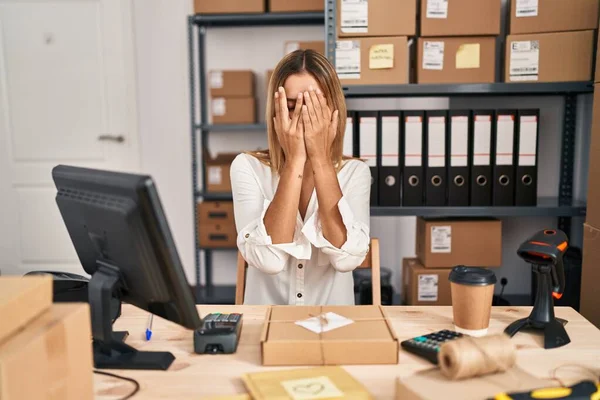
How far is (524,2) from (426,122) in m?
A: 0.58

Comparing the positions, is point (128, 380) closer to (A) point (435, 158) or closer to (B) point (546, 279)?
(B) point (546, 279)

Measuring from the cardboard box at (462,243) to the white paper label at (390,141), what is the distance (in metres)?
0.30

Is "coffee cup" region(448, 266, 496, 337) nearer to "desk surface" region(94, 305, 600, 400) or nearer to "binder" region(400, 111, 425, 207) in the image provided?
"desk surface" region(94, 305, 600, 400)

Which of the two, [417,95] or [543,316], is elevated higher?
[417,95]

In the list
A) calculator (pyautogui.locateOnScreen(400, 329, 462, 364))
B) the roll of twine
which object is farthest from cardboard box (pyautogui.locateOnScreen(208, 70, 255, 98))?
the roll of twine

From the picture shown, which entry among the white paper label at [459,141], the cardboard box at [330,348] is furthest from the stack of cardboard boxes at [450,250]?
the cardboard box at [330,348]

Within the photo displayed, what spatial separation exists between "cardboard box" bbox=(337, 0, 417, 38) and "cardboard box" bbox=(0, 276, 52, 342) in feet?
5.12

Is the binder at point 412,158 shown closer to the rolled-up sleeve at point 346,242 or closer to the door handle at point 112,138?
the rolled-up sleeve at point 346,242

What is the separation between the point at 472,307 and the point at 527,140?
122cm

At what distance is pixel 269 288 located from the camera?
55.4 inches

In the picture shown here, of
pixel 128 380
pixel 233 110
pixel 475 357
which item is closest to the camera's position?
pixel 475 357

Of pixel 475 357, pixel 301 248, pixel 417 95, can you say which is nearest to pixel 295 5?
pixel 417 95

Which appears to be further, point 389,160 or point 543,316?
point 389,160

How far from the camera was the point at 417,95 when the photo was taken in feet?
7.04
